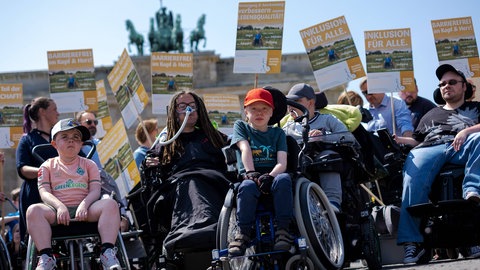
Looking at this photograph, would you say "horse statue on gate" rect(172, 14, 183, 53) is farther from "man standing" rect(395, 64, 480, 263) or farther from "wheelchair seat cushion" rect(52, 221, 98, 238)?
"wheelchair seat cushion" rect(52, 221, 98, 238)

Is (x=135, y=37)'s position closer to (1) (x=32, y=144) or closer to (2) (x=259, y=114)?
(1) (x=32, y=144)

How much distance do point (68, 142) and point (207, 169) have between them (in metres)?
1.06

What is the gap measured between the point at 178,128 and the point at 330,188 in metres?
1.26

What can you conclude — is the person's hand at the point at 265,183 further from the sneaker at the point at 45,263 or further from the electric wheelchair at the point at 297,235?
the sneaker at the point at 45,263

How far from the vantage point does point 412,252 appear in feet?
24.1

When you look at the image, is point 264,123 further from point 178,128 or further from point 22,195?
point 22,195

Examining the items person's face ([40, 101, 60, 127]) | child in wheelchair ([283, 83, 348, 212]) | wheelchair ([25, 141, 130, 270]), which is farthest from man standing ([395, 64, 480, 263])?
person's face ([40, 101, 60, 127])

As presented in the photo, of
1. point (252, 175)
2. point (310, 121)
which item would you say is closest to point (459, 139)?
point (310, 121)

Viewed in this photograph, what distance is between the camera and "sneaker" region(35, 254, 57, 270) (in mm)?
5958

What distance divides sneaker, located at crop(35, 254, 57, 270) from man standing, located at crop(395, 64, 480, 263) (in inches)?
106

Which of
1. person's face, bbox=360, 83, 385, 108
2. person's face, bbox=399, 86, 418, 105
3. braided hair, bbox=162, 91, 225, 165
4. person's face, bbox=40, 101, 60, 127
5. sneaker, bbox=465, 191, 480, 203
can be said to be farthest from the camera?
person's face, bbox=399, 86, 418, 105

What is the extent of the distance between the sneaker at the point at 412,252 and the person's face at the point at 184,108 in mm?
1822

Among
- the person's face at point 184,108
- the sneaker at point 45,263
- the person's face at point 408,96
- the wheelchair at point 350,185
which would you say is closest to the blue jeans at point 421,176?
the wheelchair at point 350,185

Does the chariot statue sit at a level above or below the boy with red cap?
above
